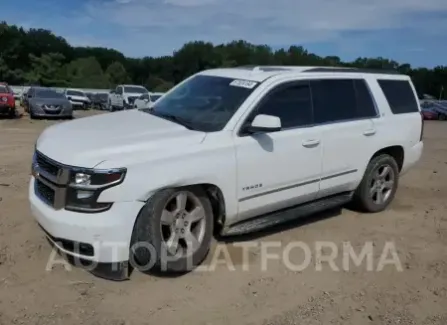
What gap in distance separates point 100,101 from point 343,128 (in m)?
36.9

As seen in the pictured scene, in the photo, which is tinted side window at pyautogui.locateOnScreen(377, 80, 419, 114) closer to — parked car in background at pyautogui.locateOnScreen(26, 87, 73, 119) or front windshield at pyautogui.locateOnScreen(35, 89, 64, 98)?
parked car in background at pyautogui.locateOnScreen(26, 87, 73, 119)

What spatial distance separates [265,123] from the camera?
4438 millimetres

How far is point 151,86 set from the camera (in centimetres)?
7931

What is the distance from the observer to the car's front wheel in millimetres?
3965

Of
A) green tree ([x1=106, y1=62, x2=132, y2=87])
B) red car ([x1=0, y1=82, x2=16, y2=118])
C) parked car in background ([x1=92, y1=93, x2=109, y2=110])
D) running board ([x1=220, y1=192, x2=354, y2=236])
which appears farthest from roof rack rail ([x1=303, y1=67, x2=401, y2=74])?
green tree ([x1=106, y1=62, x2=132, y2=87])

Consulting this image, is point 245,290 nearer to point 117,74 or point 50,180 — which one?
point 50,180

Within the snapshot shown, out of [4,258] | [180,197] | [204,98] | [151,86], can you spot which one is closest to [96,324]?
[180,197]

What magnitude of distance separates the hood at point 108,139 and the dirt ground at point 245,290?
3.40ft

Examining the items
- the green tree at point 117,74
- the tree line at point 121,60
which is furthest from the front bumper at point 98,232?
the green tree at point 117,74

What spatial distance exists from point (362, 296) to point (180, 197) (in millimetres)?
1706

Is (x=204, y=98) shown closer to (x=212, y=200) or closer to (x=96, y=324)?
(x=212, y=200)

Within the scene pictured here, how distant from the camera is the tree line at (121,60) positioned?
84.0 m

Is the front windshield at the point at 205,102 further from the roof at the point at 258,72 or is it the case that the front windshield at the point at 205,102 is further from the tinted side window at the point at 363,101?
the tinted side window at the point at 363,101

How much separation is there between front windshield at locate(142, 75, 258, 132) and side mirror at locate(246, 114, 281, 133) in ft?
0.92
